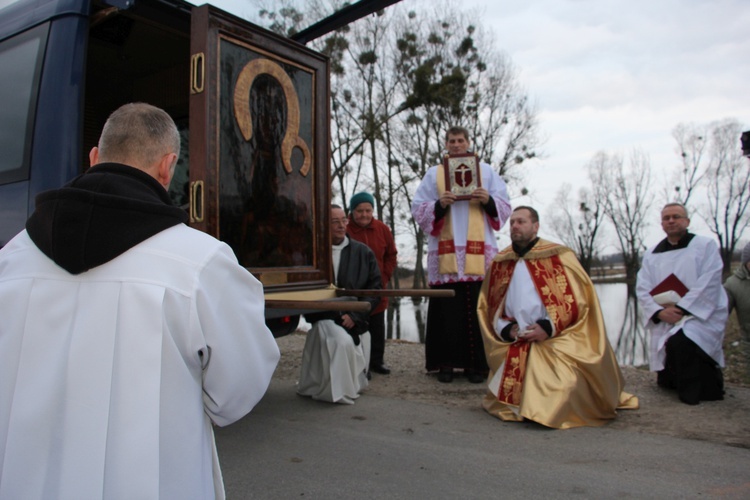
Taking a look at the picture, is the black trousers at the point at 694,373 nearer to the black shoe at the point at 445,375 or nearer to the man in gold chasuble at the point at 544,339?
the man in gold chasuble at the point at 544,339

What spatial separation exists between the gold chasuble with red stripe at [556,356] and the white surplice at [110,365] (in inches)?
119

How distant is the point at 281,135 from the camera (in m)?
3.91

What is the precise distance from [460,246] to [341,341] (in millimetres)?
1519

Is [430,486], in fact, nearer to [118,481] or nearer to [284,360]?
[118,481]

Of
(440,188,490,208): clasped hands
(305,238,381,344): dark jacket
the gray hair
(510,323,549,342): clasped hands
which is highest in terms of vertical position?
(440,188,490,208): clasped hands

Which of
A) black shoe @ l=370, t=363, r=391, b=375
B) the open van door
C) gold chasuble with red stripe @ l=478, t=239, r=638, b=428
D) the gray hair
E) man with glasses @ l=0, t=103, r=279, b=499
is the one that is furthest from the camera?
black shoe @ l=370, t=363, r=391, b=375

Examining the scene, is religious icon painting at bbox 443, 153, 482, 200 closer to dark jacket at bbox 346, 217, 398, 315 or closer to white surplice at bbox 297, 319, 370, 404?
dark jacket at bbox 346, 217, 398, 315

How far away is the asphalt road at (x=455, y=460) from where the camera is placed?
2869 mm

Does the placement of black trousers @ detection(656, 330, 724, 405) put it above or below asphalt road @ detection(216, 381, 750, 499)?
above

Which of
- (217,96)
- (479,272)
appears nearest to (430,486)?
(217,96)

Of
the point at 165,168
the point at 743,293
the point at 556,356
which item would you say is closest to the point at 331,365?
the point at 556,356

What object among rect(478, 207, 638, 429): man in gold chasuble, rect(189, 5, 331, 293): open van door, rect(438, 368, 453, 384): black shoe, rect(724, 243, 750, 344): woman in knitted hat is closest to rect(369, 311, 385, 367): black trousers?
rect(438, 368, 453, 384): black shoe

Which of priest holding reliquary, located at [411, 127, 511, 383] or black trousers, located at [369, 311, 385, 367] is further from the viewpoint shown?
black trousers, located at [369, 311, 385, 367]

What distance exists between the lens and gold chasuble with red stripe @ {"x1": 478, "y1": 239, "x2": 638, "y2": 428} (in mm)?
4008
